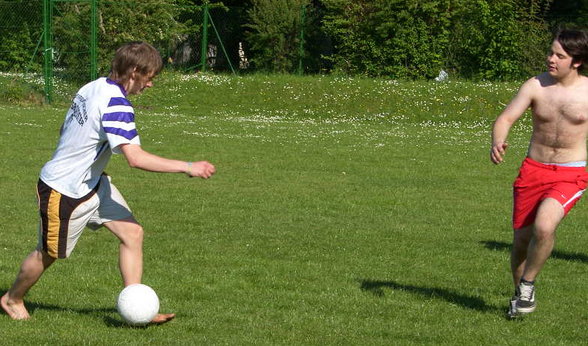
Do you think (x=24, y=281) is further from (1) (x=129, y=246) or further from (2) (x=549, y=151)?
(2) (x=549, y=151)

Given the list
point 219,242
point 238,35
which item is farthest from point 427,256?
point 238,35

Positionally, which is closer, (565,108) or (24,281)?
(24,281)

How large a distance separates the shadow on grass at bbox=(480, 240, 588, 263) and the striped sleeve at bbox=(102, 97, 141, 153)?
4717mm

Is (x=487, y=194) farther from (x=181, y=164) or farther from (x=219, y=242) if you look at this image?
(x=181, y=164)

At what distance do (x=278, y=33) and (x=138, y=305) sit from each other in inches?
1119

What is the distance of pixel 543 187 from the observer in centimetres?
695

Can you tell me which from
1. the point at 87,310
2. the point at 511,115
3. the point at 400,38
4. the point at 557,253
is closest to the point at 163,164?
the point at 87,310

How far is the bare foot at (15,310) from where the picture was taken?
258 inches

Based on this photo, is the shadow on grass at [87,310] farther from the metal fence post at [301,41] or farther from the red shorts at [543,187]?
the metal fence post at [301,41]

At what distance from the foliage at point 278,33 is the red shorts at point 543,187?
2708cm

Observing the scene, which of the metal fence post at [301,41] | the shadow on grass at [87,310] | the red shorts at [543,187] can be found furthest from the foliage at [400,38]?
the shadow on grass at [87,310]

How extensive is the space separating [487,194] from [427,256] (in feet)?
14.2

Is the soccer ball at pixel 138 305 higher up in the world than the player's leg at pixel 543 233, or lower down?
lower down

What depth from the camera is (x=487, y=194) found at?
13.2 m
